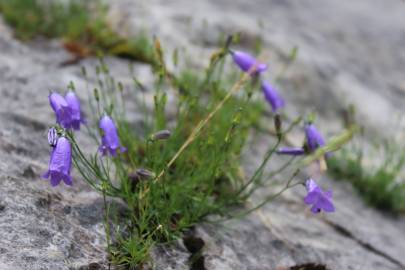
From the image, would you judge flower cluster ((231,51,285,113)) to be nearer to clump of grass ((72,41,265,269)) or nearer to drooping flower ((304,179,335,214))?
clump of grass ((72,41,265,269))

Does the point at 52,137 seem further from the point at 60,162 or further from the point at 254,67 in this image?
the point at 254,67

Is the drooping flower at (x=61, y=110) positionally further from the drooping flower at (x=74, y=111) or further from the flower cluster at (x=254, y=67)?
the flower cluster at (x=254, y=67)

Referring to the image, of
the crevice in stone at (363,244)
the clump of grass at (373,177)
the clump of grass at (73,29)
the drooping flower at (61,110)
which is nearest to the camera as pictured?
the drooping flower at (61,110)

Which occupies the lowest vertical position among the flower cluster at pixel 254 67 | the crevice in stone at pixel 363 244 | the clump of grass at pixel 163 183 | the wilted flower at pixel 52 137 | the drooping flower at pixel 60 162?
the crevice in stone at pixel 363 244

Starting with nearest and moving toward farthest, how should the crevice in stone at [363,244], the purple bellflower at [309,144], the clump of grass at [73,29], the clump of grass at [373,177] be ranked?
the purple bellflower at [309,144], the crevice in stone at [363,244], the clump of grass at [373,177], the clump of grass at [73,29]

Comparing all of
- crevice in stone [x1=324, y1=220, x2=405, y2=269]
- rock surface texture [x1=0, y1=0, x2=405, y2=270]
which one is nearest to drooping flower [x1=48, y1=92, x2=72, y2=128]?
rock surface texture [x1=0, y1=0, x2=405, y2=270]

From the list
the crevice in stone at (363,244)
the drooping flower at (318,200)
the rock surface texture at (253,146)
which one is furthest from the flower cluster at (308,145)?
the crevice in stone at (363,244)

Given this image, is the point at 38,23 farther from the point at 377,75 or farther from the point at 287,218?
the point at 377,75

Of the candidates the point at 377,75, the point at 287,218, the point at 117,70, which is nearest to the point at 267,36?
the point at 377,75
